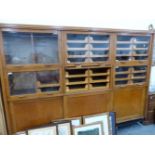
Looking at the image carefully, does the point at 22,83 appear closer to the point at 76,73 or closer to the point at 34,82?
the point at 34,82

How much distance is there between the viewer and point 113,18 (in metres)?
2.30

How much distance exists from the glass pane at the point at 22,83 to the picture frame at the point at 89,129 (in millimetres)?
777

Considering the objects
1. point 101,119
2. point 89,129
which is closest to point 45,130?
point 89,129

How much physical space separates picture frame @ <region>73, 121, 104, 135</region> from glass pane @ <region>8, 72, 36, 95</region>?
0.78 metres

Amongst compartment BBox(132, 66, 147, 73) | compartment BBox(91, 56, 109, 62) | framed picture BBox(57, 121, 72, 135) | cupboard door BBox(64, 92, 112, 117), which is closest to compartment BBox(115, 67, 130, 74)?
compartment BBox(132, 66, 147, 73)

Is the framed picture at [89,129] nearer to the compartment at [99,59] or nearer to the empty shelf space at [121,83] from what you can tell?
the empty shelf space at [121,83]

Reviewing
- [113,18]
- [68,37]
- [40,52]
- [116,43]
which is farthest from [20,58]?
[113,18]

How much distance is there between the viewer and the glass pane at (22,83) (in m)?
1.83

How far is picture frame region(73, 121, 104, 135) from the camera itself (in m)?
1.96

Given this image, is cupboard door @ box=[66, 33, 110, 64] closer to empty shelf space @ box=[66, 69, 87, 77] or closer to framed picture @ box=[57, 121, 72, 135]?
empty shelf space @ box=[66, 69, 87, 77]

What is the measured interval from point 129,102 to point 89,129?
2.77 feet

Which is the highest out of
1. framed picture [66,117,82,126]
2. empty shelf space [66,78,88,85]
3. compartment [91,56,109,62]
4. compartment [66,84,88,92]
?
compartment [91,56,109,62]

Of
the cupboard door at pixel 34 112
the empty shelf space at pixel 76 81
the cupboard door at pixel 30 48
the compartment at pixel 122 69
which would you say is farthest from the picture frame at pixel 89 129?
the cupboard door at pixel 30 48

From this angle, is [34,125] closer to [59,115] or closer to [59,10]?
[59,115]
